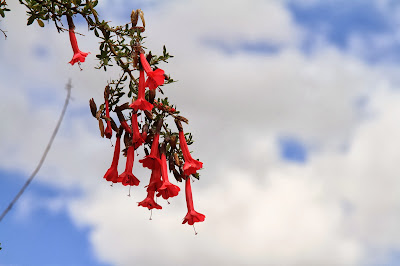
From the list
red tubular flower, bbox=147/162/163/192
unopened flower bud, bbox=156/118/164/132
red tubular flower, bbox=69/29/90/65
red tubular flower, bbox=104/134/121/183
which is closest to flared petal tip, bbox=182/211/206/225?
red tubular flower, bbox=147/162/163/192

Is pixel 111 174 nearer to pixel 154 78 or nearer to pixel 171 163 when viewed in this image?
pixel 171 163

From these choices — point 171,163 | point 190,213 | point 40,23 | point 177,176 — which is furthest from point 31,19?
point 190,213

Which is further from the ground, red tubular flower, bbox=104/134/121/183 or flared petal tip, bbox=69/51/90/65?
flared petal tip, bbox=69/51/90/65

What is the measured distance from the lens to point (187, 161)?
4.91 meters

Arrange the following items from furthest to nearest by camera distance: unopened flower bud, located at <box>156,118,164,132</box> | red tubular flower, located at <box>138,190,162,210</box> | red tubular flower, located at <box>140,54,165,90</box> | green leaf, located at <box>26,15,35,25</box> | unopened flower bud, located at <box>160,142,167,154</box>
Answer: green leaf, located at <box>26,15,35,25</box>
red tubular flower, located at <box>138,190,162,210</box>
unopened flower bud, located at <box>160,142,167,154</box>
unopened flower bud, located at <box>156,118,164,132</box>
red tubular flower, located at <box>140,54,165,90</box>

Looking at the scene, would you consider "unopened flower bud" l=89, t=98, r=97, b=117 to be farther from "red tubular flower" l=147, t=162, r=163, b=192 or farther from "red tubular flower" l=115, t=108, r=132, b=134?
"red tubular flower" l=147, t=162, r=163, b=192

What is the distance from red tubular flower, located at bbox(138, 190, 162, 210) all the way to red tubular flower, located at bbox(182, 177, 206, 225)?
30 centimetres

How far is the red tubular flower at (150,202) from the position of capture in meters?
4.97

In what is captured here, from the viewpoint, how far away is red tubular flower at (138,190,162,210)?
16.3 ft

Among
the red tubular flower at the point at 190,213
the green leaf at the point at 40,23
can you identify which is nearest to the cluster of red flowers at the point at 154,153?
the red tubular flower at the point at 190,213

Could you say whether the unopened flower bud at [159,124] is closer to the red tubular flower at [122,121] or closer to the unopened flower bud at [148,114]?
the unopened flower bud at [148,114]

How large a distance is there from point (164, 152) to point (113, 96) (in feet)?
2.53

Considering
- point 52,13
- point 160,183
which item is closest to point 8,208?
point 160,183

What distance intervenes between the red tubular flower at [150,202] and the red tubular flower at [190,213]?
1.00 ft
